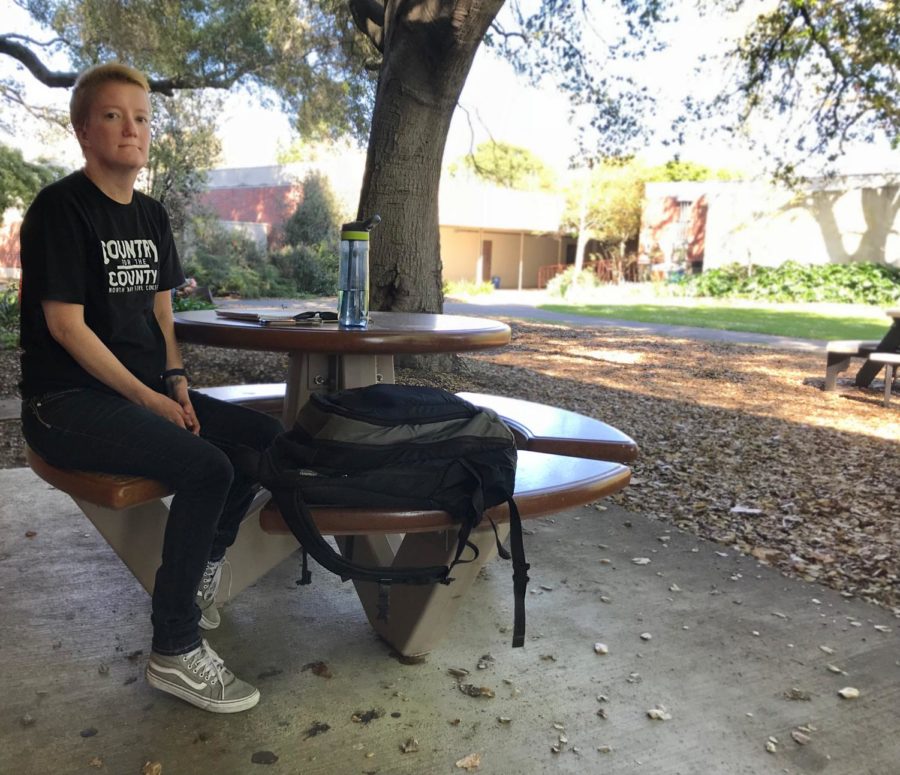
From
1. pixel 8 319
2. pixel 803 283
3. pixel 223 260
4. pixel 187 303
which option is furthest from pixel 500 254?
pixel 8 319

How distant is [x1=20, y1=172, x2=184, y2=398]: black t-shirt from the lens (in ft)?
6.69

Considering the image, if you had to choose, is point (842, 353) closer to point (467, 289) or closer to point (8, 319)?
point (8, 319)

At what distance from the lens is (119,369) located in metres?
2.08

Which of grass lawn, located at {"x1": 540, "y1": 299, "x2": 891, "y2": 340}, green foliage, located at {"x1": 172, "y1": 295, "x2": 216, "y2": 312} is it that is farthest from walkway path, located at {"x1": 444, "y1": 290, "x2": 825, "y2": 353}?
green foliage, located at {"x1": 172, "y1": 295, "x2": 216, "y2": 312}

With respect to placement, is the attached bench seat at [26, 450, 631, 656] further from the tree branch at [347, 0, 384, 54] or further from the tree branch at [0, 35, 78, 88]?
the tree branch at [0, 35, 78, 88]

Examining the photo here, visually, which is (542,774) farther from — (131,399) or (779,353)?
(779,353)

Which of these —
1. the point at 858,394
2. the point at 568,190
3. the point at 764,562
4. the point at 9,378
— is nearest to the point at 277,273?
the point at 568,190

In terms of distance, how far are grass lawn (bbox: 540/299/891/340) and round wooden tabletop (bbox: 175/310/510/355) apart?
42.0 feet

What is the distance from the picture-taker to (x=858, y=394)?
8.14 metres

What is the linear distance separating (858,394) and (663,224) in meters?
21.9

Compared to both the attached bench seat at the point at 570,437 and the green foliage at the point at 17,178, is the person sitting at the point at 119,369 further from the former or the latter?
the green foliage at the point at 17,178

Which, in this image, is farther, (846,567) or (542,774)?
(846,567)

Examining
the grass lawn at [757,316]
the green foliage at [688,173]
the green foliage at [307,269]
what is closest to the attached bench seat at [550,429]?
the grass lawn at [757,316]

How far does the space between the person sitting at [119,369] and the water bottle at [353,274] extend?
61 cm
